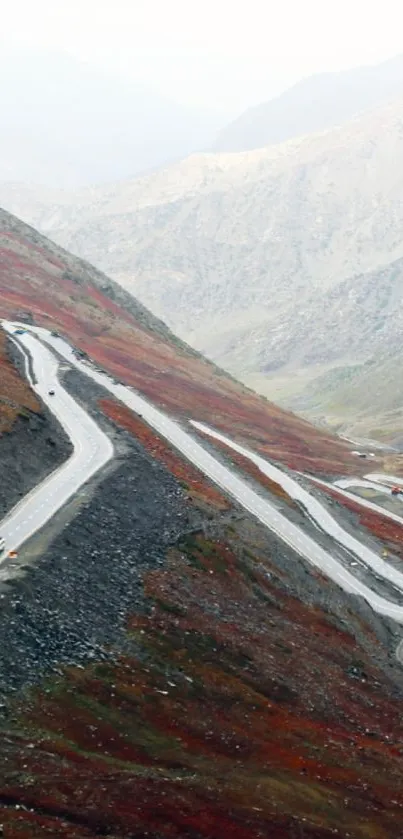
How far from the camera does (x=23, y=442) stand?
69562 mm

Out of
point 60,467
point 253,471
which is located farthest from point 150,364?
point 60,467

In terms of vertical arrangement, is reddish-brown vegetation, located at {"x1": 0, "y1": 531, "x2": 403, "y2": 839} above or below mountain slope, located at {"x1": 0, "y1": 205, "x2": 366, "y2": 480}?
below

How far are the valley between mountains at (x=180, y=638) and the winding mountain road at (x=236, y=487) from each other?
0.34 m

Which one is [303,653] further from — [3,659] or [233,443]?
[233,443]

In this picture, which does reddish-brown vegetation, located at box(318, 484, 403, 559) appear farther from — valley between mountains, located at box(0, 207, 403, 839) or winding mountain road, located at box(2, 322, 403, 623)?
winding mountain road, located at box(2, 322, 403, 623)

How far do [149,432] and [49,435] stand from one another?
706 inches

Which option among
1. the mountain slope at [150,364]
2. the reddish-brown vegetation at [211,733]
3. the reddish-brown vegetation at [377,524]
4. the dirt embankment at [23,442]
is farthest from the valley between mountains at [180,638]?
the mountain slope at [150,364]

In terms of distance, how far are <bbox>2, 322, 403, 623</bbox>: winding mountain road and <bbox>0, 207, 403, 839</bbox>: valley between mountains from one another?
0.34m

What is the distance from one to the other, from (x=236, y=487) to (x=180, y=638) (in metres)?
42.4

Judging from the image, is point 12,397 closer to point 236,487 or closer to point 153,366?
point 236,487

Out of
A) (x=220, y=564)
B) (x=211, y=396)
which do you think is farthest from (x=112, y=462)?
(x=211, y=396)

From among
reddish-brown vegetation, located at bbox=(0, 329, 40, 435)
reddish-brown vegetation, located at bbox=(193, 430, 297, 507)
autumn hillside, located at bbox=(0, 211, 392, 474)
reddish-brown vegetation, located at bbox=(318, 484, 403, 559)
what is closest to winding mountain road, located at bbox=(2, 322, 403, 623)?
reddish-brown vegetation, located at bbox=(193, 430, 297, 507)

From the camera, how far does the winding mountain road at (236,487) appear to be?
250 ft

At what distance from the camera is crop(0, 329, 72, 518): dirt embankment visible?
62469mm
